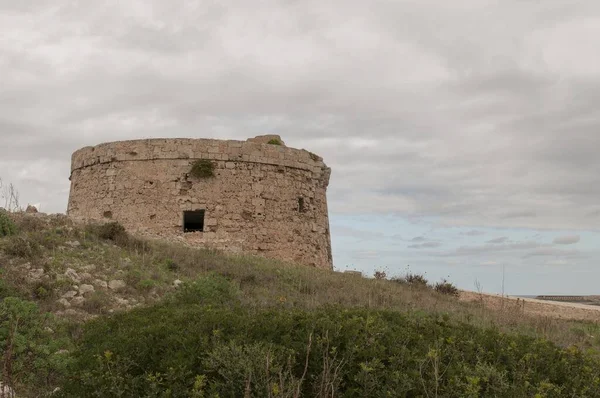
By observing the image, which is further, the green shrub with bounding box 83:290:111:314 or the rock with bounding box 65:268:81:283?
the rock with bounding box 65:268:81:283

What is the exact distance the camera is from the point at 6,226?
1118cm

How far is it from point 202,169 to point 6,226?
16.8ft

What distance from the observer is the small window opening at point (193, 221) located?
50.8 ft

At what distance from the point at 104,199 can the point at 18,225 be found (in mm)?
4261

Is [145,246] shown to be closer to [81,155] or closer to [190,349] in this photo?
[81,155]

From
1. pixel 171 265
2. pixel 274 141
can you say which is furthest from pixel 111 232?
pixel 274 141

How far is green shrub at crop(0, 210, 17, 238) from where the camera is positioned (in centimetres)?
1108

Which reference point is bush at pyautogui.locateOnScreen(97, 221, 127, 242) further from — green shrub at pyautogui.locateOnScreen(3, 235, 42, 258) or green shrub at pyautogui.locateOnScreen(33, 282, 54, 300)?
green shrub at pyautogui.locateOnScreen(33, 282, 54, 300)

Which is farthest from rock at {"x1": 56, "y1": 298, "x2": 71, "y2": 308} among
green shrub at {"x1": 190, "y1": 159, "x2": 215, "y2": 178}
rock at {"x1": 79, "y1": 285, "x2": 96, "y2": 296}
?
green shrub at {"x1": 190, "y1": 159, "x2": 215, "y2": 178}

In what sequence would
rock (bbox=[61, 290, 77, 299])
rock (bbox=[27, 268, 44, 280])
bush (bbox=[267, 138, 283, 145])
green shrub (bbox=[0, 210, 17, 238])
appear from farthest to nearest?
1. bush (bbox=[267, 138, 283, 145])
2. green shrub (bbox=[0, 210, 17, 238])
3. rock (bbox=[27, 268, 44, 280])
4. rock (bbox=[61, 290, 77, 299])

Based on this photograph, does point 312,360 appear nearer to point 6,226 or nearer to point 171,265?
point 171,265

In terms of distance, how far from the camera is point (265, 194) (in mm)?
15523

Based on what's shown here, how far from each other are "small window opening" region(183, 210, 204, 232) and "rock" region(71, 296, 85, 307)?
21.2 ft

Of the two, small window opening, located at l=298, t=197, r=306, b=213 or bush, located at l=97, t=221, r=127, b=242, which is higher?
small window opening, located at l=298, t=197, r=306, b=213
